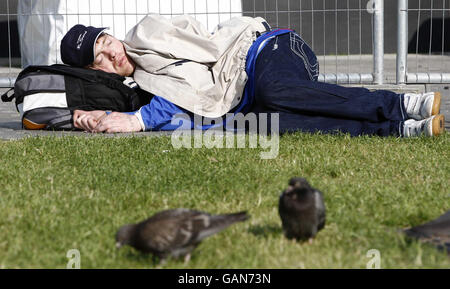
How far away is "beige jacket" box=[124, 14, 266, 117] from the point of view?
5.44 meters

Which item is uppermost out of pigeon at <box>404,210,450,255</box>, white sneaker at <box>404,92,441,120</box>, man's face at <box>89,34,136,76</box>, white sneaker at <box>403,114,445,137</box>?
man's face at <box>89,34,136,76</box>

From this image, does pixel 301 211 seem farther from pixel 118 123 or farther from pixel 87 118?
pixel 87 118

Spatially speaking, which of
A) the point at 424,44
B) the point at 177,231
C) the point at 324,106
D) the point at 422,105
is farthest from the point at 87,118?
the point at 424,44

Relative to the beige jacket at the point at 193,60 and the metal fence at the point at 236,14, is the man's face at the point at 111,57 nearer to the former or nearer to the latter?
the beige jacket at the point at 193,60

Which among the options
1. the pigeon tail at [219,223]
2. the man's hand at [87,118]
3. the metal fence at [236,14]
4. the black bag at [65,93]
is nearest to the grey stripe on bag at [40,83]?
the black bag at [65,93]

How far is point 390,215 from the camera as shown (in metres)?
3.27

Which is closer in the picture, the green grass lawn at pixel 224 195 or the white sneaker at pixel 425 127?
the green grass lawn at pixel 224 195

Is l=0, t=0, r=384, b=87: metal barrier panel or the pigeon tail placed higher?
l=0, t=0, r=384, b=87: metal barrier panel

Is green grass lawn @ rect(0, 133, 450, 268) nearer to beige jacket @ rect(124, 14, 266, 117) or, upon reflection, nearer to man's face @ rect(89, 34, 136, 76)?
beige jacket @ rect(124, 14, 266, 117)

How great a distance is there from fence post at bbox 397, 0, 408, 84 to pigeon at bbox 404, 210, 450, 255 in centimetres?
459

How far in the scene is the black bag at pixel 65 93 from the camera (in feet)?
18.1

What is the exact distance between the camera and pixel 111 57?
226 inches

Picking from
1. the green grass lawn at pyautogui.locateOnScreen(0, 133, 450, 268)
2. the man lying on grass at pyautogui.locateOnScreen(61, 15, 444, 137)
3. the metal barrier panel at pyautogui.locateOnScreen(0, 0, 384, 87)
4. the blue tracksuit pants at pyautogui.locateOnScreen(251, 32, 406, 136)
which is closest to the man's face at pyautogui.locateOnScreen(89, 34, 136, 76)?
the man lying on grass at pyautogui.locateOnScreen(61, 15, 444, 137)
